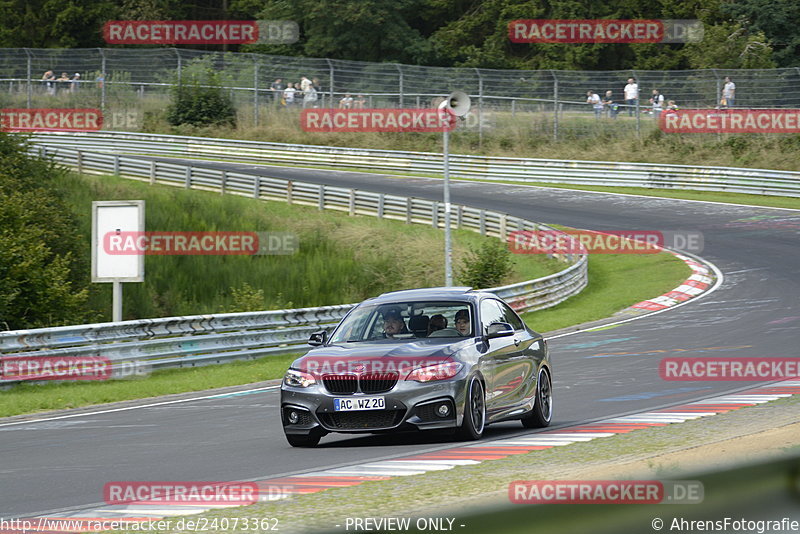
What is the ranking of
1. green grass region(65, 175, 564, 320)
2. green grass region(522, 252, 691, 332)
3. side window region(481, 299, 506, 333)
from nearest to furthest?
side window region(481, 299, 506, 333), green grass region(522, 252, 691, 332), green grass region(65, 175, 564, 320)

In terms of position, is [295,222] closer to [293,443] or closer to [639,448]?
[293,443]

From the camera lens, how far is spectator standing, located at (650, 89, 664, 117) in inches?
1896

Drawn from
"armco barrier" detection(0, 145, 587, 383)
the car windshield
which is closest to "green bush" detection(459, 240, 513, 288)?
"armco barrier" detection(0, 145, 587, 383)

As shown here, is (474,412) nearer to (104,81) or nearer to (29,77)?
(104,81)

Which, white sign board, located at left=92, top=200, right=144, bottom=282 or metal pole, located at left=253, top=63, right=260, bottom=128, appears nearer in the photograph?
white sign board, located at left=92, top=200, right=144, bottom=282

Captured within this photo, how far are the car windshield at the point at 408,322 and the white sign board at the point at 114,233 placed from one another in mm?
9224

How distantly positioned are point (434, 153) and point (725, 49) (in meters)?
17.8

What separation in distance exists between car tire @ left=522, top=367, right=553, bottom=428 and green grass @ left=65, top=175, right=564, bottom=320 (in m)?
13.8

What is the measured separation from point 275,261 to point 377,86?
21416 mm

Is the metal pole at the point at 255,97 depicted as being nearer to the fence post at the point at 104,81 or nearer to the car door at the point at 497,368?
the fence post at the point at 104,81

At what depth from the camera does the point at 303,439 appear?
10898 millimetres

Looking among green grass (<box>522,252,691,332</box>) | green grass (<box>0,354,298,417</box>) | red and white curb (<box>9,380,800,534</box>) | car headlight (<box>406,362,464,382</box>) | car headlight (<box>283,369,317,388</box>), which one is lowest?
green grass (<box>522,252,691,332</box>)

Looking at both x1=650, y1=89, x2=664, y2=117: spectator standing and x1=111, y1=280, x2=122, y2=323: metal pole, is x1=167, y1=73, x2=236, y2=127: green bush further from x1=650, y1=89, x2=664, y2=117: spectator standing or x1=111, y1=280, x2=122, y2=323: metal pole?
x1=111, y1=280, x2=122, y2=323: metal pole

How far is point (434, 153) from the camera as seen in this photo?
174 feet
